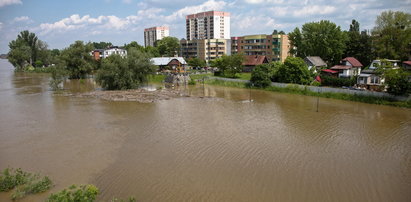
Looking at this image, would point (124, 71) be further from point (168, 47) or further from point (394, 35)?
point (168, 47)

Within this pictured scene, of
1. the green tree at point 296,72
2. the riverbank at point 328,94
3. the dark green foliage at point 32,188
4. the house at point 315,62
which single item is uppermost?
the house at point 315,62

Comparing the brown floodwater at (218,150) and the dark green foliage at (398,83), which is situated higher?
the dark green foliage at (398,83)

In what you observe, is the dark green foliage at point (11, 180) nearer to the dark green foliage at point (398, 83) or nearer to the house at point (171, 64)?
the dark green foliage at point (398, 83)

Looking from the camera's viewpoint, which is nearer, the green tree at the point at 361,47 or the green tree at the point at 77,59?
the green tree at the point at 361,47

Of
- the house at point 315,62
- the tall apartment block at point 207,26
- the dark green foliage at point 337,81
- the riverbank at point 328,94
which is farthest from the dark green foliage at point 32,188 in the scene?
the tall apartment block at point 207,26

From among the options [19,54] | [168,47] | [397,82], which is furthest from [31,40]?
[397,82]

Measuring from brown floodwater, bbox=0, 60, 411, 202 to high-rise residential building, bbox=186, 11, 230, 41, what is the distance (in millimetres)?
77849

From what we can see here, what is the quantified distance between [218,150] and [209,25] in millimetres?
89260

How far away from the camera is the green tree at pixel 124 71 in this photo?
108ft

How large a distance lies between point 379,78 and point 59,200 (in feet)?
97.1

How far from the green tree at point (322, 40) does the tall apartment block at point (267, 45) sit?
9.64 metres

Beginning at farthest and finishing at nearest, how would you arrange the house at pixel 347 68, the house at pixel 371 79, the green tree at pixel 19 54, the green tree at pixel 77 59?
the green tree at pixel 19 54 < the green tree at pixel 77 59 < the house at pixel 347 68 < the house at pixel 371 79

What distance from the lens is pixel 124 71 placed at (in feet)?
109

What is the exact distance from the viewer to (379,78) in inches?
1090
